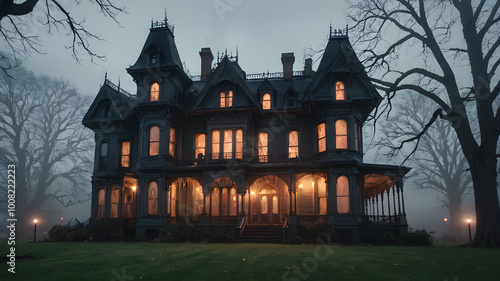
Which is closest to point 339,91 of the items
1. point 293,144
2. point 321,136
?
point 321,136

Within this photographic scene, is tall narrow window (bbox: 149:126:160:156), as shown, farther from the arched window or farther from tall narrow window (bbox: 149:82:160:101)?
the arched window

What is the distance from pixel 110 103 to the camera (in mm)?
31625

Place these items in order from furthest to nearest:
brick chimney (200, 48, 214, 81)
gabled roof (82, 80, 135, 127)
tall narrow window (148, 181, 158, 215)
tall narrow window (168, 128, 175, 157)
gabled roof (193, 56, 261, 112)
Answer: brick chimney (200, 48, 214, 81)
gabled roof (82, 80, 135, 127)
tall narrow window (168, 128, 175, 157)
gabled roof (193, 56, 261, 112)
tall narrow window (148, 181, 158, 215)

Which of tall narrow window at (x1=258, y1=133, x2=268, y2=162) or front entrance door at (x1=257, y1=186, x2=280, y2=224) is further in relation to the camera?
tall narrow window at (x1=258, y1=133, x2=268, y2=162)

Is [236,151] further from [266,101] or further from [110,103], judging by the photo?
[110,103]

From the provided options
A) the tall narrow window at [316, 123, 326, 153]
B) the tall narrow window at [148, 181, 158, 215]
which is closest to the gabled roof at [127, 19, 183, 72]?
the tall narrow window at [148, 181, 158, 215]

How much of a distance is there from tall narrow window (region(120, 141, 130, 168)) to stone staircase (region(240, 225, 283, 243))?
1229 cm

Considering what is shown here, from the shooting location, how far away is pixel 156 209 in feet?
90.3

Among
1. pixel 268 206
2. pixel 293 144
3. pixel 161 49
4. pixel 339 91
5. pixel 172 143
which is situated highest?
pixel 161 49

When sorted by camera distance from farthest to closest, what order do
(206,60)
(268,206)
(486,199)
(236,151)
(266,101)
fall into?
(206,60), (266,101), (268,206), (236,151), (486,199)

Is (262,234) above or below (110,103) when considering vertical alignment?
below

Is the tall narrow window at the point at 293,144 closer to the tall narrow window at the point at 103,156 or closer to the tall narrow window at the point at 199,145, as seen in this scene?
the tall narrow window at the point at 199,145

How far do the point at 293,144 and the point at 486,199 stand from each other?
13770mm

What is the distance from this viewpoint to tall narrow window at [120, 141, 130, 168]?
30784 mm
